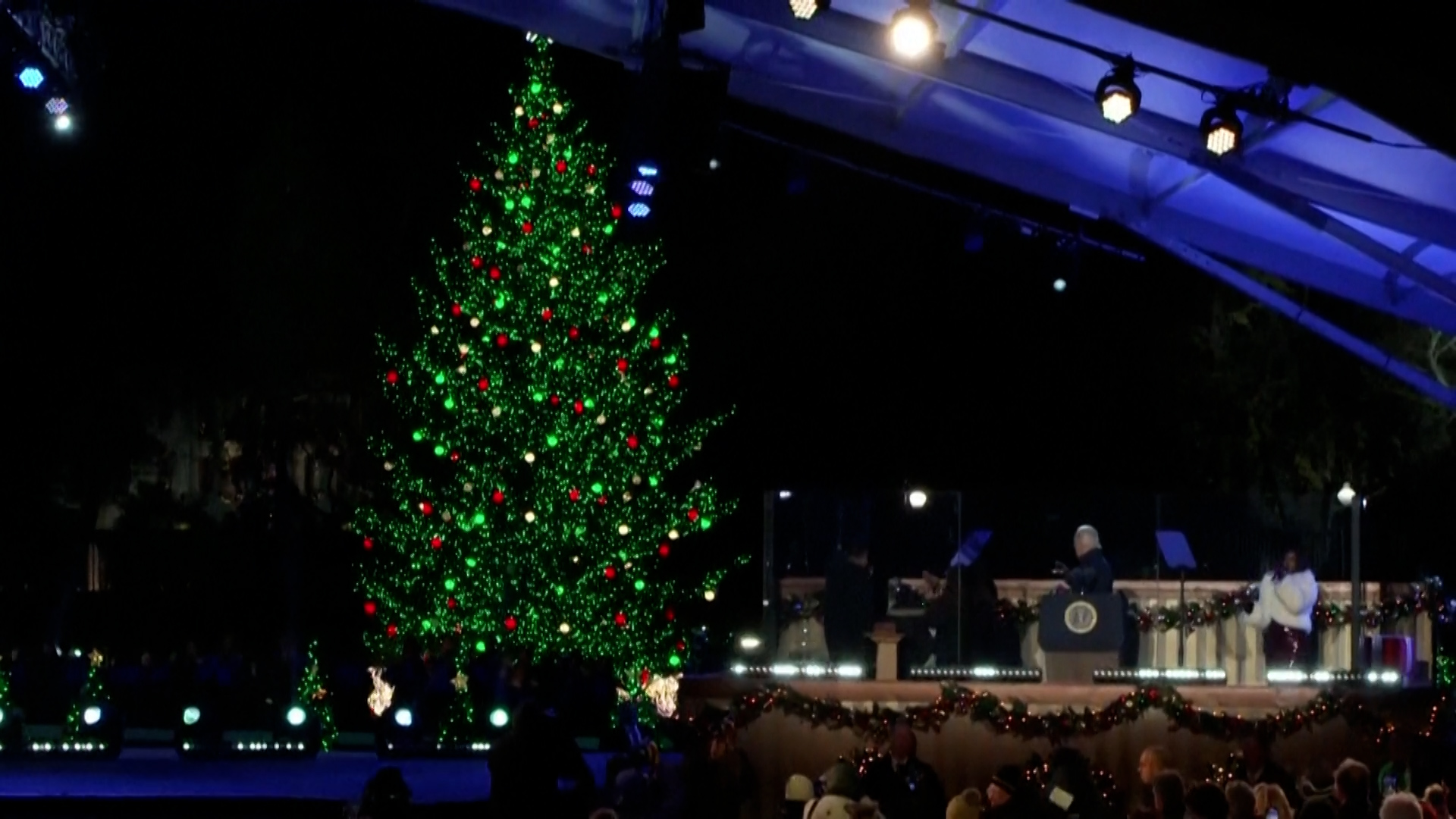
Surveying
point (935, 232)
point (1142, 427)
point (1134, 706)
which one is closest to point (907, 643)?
point (1134, 706)

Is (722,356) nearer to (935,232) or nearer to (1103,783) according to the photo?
(935,232)

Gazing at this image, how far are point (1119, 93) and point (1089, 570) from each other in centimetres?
430

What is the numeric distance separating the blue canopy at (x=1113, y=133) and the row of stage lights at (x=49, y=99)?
2684 mm

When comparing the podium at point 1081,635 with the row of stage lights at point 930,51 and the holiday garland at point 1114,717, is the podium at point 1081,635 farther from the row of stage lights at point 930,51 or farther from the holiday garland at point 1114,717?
the row of stage lights at point 930,51

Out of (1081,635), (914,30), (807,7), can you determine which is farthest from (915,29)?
(1081,635)

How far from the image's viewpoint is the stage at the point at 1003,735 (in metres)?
13.9

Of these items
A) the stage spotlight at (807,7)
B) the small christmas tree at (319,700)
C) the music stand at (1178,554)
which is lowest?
the small christmas tree at (319,700)

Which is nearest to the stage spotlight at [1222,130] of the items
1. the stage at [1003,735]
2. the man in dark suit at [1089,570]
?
the man in dark suit at [1089,570]

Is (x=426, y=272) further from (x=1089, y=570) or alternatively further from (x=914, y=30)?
(x=914, y=30)

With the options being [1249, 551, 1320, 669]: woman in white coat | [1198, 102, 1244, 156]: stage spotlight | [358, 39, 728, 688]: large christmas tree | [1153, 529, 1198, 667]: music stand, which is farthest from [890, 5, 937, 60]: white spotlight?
[358, 39, 728, 688]: large christmas tree

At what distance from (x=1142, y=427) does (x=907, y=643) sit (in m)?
14.6

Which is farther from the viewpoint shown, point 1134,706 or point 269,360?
point 269,360

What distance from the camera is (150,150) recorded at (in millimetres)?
29781

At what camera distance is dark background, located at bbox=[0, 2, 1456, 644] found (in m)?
28.0
